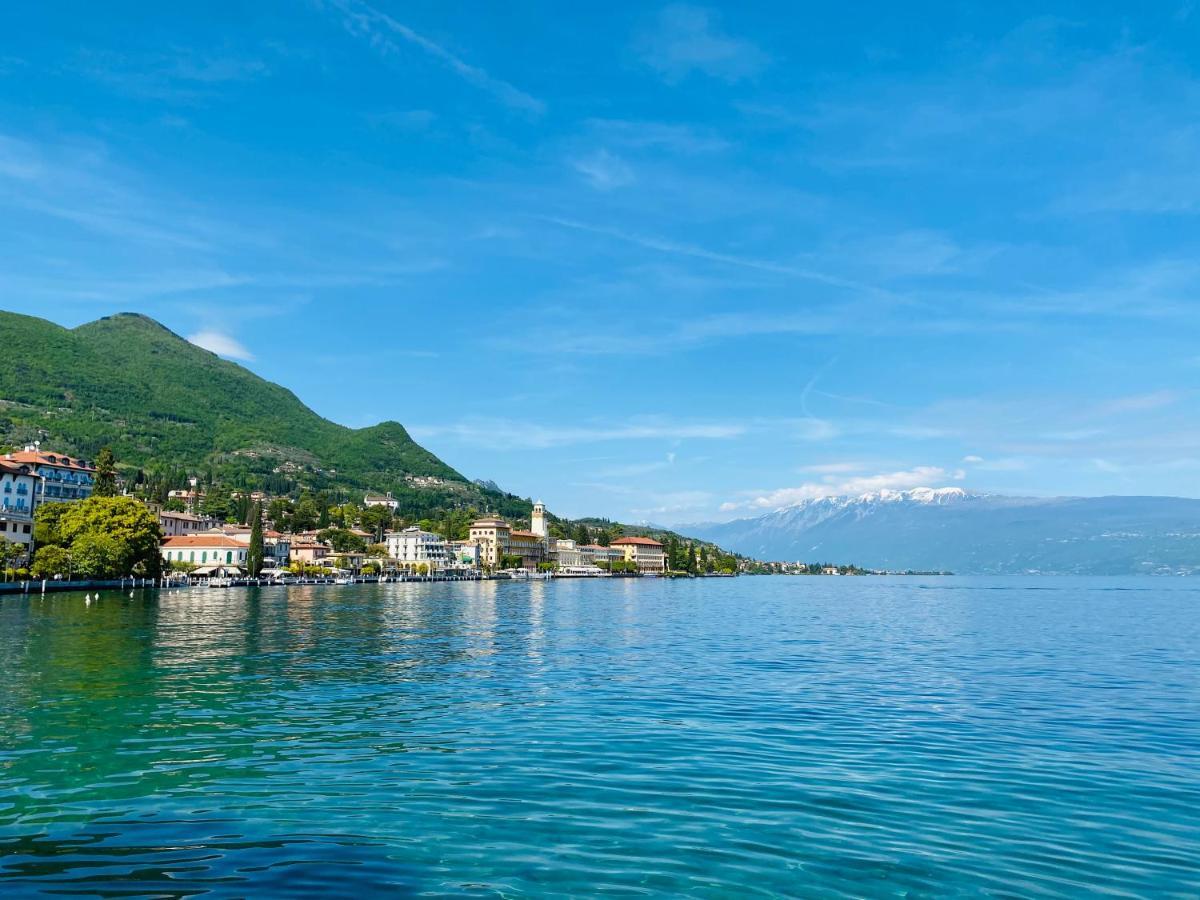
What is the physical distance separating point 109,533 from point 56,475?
54.2 meters

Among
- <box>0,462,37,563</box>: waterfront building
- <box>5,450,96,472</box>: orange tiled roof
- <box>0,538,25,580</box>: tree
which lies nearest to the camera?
<box>0,538,25,580</box>: tree

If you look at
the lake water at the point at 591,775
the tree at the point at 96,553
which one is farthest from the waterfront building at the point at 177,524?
the lake water at the point at 591,775

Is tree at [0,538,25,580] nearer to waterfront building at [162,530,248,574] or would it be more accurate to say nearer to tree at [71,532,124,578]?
tree at [71,532,124,578]

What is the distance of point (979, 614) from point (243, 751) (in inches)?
3205

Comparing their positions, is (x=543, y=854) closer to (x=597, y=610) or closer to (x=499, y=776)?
(x=499, y=776)

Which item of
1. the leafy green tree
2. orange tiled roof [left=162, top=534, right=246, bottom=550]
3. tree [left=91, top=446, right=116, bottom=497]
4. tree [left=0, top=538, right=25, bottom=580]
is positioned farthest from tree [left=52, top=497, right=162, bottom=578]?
orange tiled roof [left=162, top=534, right=246, bottom=550]

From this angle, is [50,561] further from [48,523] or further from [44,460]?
[44,460]

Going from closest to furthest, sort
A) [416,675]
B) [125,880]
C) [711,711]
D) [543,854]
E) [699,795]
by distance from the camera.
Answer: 1. [125,880]
2. [543,854]
3. [699,795]
4. [711,711]
5. [416,675]

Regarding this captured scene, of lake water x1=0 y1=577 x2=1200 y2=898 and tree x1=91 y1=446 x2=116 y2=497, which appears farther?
tree x1=91 y1=446 x2=116 y2=497

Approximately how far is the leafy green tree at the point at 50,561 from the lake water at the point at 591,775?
69378mm

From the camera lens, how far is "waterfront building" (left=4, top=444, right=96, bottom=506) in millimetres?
141500

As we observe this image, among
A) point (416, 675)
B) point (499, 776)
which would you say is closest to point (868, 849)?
point (499, 776)

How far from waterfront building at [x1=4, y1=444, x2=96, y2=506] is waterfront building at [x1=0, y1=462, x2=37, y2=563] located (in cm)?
1236

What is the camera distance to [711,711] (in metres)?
26.5
